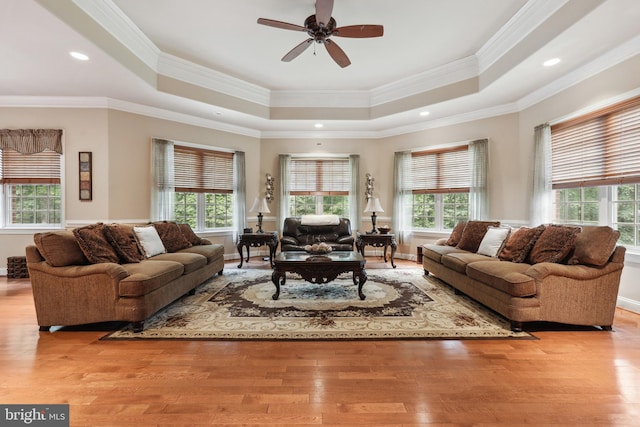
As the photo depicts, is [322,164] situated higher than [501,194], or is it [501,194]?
[322,164]

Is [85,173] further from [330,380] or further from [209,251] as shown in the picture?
[330,380]

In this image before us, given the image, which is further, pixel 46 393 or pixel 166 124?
pixel 166 124

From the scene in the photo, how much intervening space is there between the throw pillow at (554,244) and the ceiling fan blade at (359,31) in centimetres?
284

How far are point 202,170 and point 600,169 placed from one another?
20.4ft

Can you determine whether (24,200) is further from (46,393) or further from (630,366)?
(630,366)

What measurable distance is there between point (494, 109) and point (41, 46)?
639cm

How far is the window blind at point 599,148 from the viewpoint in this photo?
3.21 m

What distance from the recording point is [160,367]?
2.09 metres

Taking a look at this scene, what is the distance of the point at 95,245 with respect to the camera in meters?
2.98

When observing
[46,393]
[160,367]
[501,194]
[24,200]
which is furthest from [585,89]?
[24,200]

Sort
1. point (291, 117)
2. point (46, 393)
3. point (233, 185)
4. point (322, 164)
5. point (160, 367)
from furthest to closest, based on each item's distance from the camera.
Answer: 1. point (322, 164)
2. point (233, 185)
3. point (291, 117)
4. point (160, 367)
5. point (46, 393)

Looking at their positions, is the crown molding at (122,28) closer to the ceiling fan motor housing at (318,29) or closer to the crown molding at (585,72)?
the ceiling fan motor housing at (318,29)

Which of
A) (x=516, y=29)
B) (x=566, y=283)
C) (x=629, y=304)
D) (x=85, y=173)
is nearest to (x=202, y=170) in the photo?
(x=85, y=173)

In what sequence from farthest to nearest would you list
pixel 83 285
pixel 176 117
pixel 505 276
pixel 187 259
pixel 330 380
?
pixel 176 117 < pixel 187 259 < pixel 505 276 < pixel 83 285 < pixel 330 380
